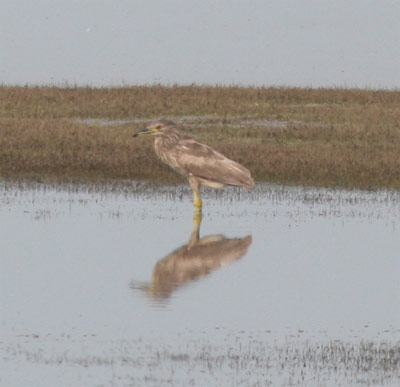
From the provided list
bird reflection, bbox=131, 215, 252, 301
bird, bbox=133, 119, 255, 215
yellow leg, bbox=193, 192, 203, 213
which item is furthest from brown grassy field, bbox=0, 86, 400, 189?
bird reflection, bbox=131, 215, 252, 301

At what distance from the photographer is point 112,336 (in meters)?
11.7

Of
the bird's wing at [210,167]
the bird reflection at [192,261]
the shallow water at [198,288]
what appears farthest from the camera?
the bird's wing at [210,167]

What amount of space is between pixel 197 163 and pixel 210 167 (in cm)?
22

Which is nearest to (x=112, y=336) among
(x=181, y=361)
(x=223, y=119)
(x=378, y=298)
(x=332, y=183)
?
(x=181, y=361)

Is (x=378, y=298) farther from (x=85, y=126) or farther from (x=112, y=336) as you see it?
(x=85, y=126)

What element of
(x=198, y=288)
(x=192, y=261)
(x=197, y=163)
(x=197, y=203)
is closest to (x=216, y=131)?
(x=197, y=163)

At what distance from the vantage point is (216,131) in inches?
1192

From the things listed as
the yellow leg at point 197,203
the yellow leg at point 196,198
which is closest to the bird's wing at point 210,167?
the yellow leg at point 196,198

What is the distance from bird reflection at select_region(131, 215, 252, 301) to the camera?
559 inches

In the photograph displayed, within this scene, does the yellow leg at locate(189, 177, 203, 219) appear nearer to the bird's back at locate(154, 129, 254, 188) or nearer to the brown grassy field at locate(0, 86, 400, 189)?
the bird's back at locate(154, 129, 254, 188)

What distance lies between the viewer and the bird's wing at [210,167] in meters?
19.8

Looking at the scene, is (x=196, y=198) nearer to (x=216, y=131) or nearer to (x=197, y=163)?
(x=197, y=163)

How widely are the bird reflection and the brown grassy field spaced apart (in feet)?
19.8

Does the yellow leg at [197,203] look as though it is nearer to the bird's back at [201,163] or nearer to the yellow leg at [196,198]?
the yellow leg at [196,198]
